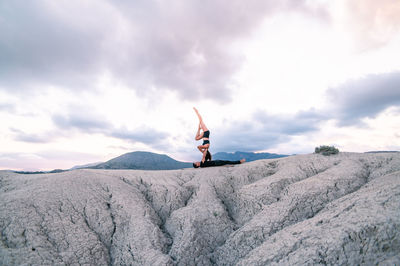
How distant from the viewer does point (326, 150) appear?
11273 mm

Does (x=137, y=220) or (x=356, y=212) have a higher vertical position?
(x=356, y=212)

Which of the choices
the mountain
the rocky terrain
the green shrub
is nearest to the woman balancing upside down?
the rocky terrain

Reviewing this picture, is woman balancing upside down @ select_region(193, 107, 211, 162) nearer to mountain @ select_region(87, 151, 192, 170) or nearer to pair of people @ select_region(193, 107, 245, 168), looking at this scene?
pair of people @ select_region(193, 107, 245, 168)

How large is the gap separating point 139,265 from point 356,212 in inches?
256

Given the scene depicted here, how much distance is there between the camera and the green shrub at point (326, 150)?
1104cm

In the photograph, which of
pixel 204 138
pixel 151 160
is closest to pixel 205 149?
pixel 204 138

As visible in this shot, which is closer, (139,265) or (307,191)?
(139,265)

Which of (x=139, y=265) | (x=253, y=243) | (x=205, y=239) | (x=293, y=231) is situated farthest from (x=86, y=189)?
(x=293, y=231)

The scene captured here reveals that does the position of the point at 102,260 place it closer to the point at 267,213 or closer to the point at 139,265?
the point at 139,265

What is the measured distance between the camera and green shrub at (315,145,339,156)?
11.0 m

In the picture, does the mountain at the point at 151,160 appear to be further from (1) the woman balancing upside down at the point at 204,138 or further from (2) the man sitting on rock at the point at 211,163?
(2) the man sitting on rock at the point at 211,163

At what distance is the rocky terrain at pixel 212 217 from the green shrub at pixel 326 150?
1.52 ft

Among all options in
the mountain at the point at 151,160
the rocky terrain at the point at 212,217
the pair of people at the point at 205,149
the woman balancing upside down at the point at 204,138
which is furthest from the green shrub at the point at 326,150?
the mountain at the point at 151,160

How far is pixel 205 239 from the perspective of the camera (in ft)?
24.0
